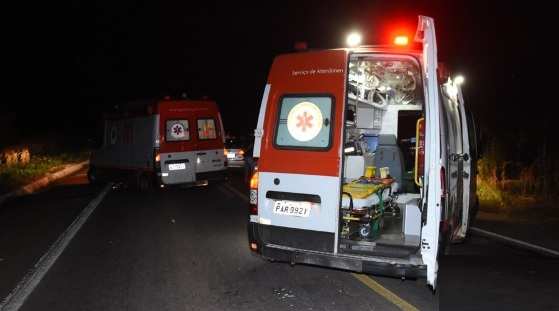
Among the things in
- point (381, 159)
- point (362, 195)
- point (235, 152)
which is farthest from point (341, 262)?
point (235, 152)

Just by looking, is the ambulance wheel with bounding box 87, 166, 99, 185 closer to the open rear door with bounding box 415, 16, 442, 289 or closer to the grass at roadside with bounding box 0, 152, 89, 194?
the grass at roadside with bounding box 0, 152, 89, 194

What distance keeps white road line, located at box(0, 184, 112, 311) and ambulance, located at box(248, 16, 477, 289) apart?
2.43m

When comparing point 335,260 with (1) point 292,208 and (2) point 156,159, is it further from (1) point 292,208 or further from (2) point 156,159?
(2) point 156,159

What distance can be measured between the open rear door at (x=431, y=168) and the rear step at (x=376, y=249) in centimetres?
36

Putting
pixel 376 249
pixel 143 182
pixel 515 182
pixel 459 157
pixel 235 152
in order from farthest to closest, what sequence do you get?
1. pixel 235 152
2. pixel 143 182
3. pixel 515 182
4. pixel 459 157
5. pixel 376 249

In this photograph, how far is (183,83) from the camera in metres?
65.6

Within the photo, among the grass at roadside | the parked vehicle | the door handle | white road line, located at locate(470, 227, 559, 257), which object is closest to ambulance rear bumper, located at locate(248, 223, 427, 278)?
the door handle

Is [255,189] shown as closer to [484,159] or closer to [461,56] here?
[484,159]

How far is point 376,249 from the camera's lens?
575 cm

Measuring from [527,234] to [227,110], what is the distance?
5454 cm

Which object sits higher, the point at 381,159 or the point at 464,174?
the point at 381,159

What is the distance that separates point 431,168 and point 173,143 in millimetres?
9562

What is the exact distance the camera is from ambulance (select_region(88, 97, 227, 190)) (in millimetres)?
13711

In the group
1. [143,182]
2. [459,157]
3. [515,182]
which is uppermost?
[459,157]
